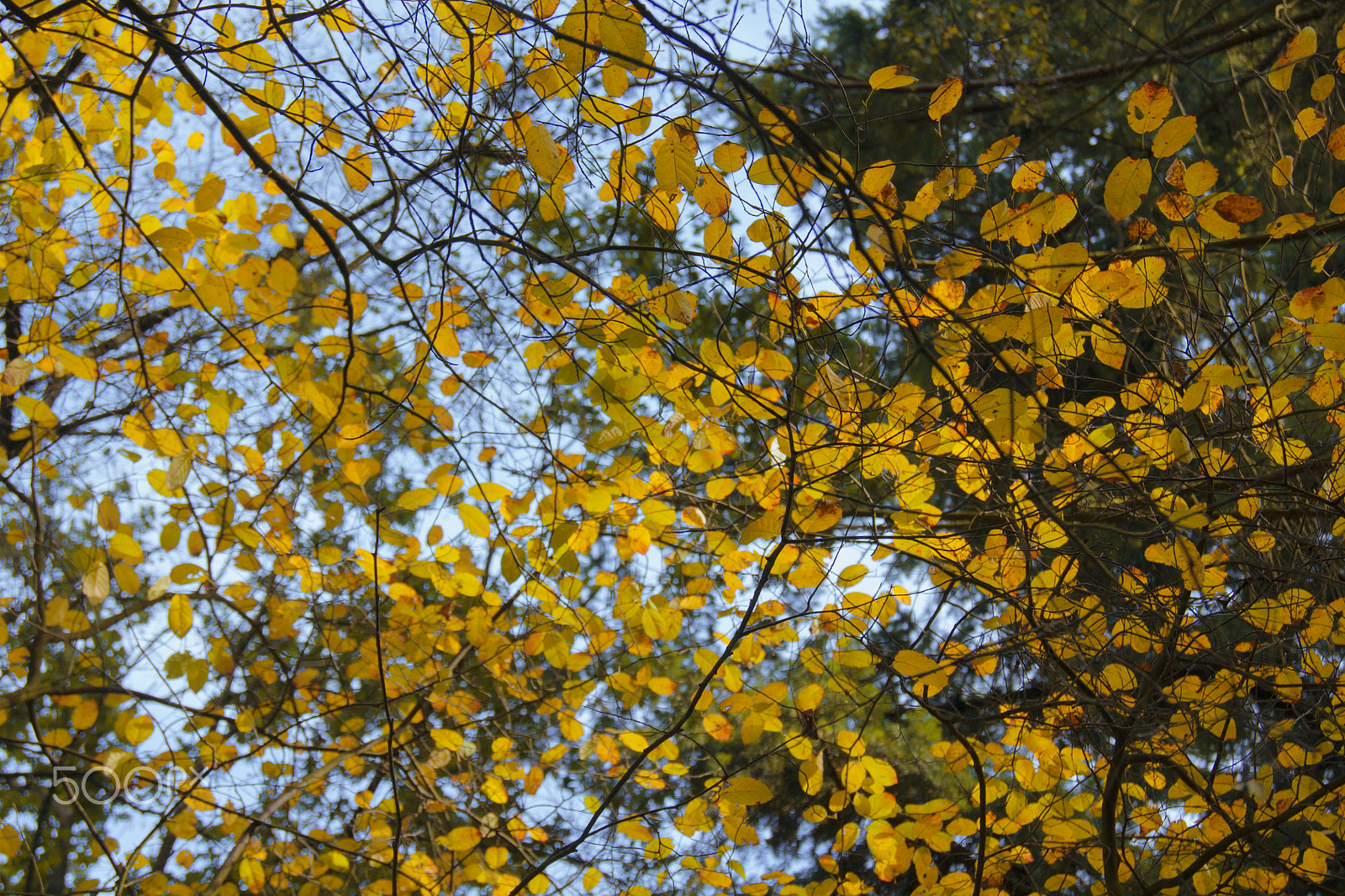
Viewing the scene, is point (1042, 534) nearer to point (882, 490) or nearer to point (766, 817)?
point (882, 490)

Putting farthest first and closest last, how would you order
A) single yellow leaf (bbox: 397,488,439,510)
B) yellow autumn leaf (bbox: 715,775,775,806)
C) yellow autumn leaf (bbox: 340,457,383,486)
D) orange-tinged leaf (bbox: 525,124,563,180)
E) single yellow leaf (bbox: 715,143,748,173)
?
yellow autumn leaf (bbox: 340,457,383,486)
single yellow leaf (bbox: 397,488,439,510)
yellow autumn leaf (bbox: 715,775,775,806)
single yellow leaf (bbox: 715,143,748,173)
orange-tinged leaf (bbox: 525,124,563,180)

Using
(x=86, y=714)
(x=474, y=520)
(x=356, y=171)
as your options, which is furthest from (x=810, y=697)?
(x=86, y=714)

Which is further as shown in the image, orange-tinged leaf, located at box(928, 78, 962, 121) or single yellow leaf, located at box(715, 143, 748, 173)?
orange-tinged leaf, located at box(928, 78, 962, 121)

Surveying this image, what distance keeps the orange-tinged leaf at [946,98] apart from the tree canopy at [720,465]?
0.01m

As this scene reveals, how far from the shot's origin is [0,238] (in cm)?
292

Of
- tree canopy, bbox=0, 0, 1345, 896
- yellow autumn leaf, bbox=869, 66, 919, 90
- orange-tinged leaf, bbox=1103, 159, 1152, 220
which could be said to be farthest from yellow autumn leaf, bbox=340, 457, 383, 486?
orange-tinged leaf, bbox=1103, 159, 1152, 220

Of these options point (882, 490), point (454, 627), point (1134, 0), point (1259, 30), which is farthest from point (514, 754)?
point (1134, 0)

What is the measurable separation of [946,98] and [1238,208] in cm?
62

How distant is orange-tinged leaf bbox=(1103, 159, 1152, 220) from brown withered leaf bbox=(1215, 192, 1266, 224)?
0.78 feet

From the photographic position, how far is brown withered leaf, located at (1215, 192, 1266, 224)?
160cm

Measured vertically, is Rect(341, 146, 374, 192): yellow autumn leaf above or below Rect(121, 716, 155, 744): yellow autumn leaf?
above

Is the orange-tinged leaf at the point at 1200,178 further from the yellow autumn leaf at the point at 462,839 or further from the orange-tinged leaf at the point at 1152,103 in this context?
the yellow autumn leaf at the point at 462,839

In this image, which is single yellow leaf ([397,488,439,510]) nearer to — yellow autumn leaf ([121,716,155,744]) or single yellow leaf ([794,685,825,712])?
yellow autumn leaf ([121,716,155,744])

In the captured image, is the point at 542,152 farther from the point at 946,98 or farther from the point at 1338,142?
the point at 1338,142
